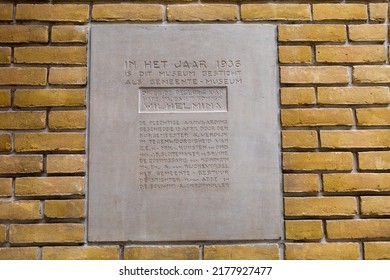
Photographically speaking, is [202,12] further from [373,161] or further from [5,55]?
[373,161]

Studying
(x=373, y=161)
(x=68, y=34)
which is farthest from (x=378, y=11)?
(x=68, y=34)

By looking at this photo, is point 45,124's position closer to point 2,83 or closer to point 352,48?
point 2,83

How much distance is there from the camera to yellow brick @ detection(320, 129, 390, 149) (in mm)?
2062

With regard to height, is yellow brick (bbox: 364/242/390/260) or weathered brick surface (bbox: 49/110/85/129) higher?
weathered brick surface (bbox: 49/110/85/129)

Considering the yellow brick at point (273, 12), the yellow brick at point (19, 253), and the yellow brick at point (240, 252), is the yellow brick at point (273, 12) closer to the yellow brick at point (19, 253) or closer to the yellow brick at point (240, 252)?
the yellow brick at point (240, 252)

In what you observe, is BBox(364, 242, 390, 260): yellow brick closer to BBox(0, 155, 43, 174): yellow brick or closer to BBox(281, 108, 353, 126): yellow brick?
BBox(281, 108, 353, 126): yellow brick

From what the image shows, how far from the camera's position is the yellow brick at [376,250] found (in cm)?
201

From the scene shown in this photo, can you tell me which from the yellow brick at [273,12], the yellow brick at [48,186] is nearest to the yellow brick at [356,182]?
the yellow brick at [273,12]

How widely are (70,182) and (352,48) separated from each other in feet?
4.46

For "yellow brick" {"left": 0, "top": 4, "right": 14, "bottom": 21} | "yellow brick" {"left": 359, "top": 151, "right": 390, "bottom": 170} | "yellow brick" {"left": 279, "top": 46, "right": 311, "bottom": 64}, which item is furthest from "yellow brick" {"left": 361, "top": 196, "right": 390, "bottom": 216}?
"yellow brick" {"left": 0, "top": 4, "right": 14, "bottom": 21}

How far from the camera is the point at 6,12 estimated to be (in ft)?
6.93

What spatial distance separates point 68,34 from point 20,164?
23.7 inches

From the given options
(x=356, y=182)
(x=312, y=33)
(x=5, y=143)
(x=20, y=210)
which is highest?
(x=312, y=33)

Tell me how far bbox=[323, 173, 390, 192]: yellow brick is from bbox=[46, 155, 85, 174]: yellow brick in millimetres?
1039
